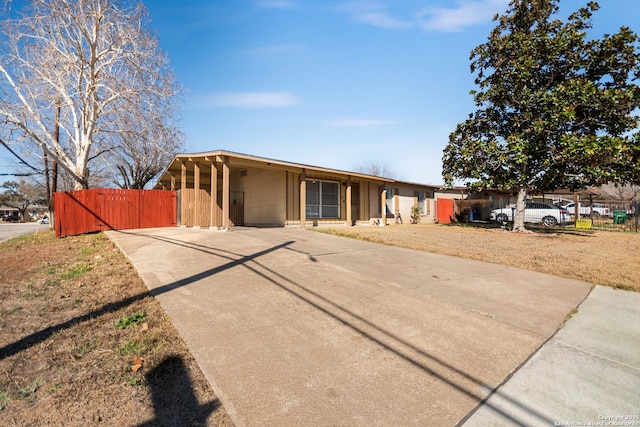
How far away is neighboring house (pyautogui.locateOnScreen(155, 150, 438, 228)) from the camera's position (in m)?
12.8

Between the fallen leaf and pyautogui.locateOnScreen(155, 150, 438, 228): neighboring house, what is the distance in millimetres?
8578

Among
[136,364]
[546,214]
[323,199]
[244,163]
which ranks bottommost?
[136,364]

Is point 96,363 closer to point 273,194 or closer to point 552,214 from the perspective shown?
point 273,194

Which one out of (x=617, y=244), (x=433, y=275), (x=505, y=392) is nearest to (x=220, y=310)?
(x=505, y=392)

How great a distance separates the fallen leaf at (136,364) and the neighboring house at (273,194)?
858 cm

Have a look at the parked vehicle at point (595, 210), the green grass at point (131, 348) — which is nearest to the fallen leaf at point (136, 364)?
the green grass at point (131, 348)

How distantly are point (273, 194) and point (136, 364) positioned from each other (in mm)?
12094

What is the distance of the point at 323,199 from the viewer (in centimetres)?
1559

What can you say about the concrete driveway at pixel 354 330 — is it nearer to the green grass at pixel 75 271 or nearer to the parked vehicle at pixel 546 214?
the green grass at pixel 75 271

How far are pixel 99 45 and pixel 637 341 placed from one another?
1987 centimetres

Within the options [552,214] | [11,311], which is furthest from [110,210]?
[552,214]

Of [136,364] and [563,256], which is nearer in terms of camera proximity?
[136,364]

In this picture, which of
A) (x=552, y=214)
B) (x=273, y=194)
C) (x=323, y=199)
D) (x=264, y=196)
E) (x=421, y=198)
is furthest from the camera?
(x=421, y=198)

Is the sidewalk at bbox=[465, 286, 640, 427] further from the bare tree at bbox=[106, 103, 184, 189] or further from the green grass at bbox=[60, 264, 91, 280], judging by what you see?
the bare tree at bbox=[106, 103, 184, 189]
